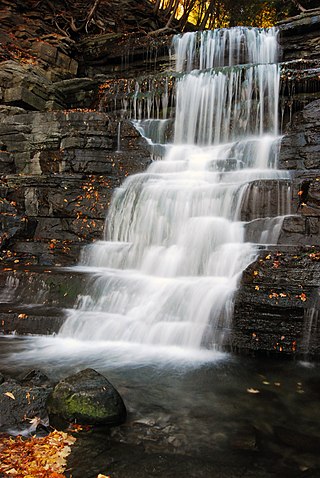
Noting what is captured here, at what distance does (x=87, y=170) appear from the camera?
35.8ft

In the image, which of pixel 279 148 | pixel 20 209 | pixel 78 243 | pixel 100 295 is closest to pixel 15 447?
pixel 100 295

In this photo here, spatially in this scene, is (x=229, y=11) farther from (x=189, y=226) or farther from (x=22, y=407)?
(x=22, y=407)

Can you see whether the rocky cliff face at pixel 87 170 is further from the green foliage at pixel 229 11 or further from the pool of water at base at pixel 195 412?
the green foliage at pixel 229 11

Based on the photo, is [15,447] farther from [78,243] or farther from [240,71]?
[240,71]

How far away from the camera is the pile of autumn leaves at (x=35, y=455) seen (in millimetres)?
2736

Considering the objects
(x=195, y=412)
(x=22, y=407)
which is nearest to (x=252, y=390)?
(x=195, y=412)

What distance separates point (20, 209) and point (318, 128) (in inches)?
310

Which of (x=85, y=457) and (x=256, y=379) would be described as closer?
(x=85, y=457)

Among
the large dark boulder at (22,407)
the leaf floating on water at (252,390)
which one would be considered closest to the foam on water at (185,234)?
the leaf floating on water at (252,390)

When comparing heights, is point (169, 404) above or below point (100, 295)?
below

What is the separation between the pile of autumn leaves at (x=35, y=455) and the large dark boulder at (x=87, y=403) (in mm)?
213

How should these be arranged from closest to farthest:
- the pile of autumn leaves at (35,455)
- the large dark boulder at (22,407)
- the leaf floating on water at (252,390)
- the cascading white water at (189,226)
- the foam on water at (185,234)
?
the pile of autumn leaves at (35,455) < the large dark boulder at (22,407) < the leaf floating on water at (252,390) < the foam on water at (185,234) < the cascading white water at (189,226)

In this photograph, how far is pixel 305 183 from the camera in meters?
8.19

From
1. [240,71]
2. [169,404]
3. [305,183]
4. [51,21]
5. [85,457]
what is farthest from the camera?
[51,21]
